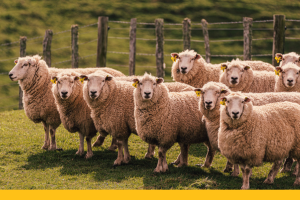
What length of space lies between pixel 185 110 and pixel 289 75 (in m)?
2.86

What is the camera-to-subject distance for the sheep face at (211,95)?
663cm

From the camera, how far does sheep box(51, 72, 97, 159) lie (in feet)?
26.7

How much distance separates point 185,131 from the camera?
23.5 ft

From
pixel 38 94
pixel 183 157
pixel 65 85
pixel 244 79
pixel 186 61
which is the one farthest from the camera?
pixel 186 61

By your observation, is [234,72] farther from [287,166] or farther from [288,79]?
[287,166]

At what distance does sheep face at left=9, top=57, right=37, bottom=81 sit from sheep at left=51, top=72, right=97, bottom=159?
1.19 metres

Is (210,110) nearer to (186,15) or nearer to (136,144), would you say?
(136,144)

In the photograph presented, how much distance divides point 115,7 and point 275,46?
109 ft

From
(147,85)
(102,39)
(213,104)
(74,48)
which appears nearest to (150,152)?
(147,85)

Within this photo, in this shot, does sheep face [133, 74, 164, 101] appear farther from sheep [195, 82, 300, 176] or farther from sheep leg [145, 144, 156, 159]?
sheep leg [145, 144, 156, 159]

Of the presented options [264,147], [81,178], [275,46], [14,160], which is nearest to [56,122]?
[14,160]

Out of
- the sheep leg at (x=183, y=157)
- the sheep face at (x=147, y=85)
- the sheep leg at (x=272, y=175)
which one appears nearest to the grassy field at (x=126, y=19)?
the sheep leg at (x=183, y=157)

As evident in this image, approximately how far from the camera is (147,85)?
22.9 ft

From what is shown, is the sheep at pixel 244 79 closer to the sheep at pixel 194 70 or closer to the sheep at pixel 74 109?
the sheep at pixel 194 70
